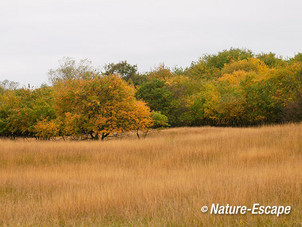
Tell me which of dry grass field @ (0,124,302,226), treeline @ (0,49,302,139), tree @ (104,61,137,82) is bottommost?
dry grass field @ (0,124,302,226)

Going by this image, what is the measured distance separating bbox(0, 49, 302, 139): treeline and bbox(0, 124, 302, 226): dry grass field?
8.93 metres

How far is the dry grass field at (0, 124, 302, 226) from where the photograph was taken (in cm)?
549

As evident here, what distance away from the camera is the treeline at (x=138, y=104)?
23938 mm

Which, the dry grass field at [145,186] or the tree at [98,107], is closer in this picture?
the dry grass field at [145,186]

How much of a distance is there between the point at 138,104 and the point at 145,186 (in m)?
18.4

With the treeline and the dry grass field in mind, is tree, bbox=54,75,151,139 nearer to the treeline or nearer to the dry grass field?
the treeline

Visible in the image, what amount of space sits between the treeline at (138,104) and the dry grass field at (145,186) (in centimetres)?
893

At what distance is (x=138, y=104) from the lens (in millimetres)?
25750
